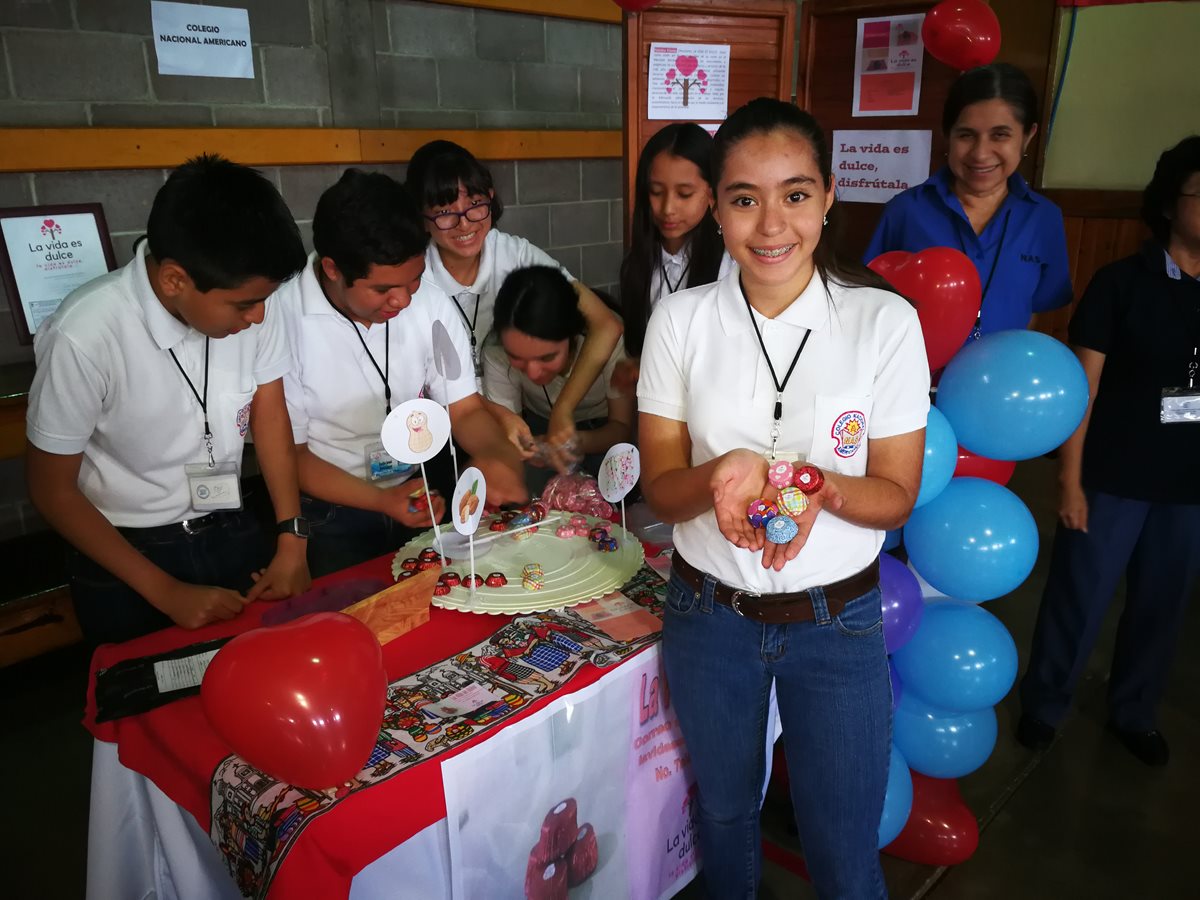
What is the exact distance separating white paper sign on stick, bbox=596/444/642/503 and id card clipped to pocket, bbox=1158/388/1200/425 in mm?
1273

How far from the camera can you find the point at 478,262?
226 centimetres

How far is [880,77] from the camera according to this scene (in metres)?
3.55

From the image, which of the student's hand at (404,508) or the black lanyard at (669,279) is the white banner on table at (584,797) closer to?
the student's hand at (404,508)

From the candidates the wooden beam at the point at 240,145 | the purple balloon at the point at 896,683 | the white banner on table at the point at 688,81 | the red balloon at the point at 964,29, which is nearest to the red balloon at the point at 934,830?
the purple balloon at the point at 896,683

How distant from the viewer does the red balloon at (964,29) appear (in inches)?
112

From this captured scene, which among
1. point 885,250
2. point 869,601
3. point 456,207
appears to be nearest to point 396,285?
point 456,207

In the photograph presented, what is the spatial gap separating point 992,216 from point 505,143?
2221 mm

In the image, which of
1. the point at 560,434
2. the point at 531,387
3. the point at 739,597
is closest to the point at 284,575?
the point at 560,434

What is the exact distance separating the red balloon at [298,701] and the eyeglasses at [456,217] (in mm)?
1248

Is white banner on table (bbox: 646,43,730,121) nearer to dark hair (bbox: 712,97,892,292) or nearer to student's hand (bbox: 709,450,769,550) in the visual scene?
dark hair (bbox: 712,97,892,292)

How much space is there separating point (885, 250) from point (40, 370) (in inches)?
73.8

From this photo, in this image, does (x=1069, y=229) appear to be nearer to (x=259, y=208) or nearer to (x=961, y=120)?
(x=961, y=120)

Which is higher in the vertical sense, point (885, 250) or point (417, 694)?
point (885, 250)

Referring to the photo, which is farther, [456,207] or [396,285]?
[456,207]
